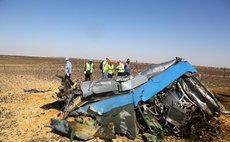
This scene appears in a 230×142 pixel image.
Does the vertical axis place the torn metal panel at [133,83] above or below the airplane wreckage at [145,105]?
above

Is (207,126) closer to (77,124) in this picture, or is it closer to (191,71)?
(191,71)

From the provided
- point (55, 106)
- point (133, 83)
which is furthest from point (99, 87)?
point (55, 106)

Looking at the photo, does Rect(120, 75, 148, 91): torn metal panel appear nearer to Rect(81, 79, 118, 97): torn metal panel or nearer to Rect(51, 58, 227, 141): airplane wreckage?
Rect(51, 58, 227, 141): airplane wreckage

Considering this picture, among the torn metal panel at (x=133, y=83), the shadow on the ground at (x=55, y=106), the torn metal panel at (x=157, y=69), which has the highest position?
the torn metal panel at (x=157, y=69)

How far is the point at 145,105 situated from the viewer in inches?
336

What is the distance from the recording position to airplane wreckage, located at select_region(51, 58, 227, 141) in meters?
7.96

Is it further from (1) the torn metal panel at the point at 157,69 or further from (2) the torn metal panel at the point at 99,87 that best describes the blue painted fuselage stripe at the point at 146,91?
(2) the torn metal panel at the point at 99,87

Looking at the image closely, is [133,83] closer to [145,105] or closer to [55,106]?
[145,105]

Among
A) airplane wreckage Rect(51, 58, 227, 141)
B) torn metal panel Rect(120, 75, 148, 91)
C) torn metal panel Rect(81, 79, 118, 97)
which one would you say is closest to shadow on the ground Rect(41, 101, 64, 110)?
airplane wreckage Rect(51, 58, 227, 141)

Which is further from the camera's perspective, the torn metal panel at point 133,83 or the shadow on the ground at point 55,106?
the shadow on the ground at point 55,106

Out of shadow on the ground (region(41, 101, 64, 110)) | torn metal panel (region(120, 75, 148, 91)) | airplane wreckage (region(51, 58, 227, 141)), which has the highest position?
torn metal panel (region(120, 75, 148, 91))

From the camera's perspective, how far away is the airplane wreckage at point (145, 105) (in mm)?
7965

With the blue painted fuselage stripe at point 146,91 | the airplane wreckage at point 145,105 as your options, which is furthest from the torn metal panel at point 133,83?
the blue painted fuselage stripe at point 146,91

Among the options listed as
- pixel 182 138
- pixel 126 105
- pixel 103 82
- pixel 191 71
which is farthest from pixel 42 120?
pixel 191 71
